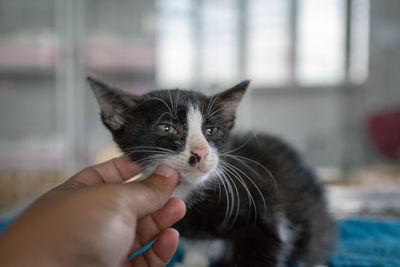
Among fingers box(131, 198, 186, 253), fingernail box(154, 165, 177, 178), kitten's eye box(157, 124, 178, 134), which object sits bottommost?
fingers box(131, 198, 186, 253)

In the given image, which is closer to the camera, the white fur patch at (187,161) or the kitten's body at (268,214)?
the white fur patch at (187,161)

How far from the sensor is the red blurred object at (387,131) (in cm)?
270

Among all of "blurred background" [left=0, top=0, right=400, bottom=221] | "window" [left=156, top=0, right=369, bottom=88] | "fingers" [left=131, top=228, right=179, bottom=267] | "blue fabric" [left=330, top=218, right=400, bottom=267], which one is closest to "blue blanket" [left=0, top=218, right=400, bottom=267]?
"blue fabric" [left=330, top=218, right=400, bottom=267]

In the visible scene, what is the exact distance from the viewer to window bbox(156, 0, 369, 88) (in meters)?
3.44

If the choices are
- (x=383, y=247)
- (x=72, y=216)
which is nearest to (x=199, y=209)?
(x=72, y=216)

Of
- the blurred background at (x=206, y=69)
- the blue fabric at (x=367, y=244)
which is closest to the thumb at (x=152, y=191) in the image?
the blue fabric at (x=367, y=244)

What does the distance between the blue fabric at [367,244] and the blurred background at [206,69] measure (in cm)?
114

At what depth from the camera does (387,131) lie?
2.76m

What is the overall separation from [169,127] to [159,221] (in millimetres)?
218

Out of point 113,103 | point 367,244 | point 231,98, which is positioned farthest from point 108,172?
point 367,244

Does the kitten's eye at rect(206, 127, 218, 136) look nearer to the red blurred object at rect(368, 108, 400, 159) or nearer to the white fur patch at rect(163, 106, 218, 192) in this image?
Result: the white fur patch at rect(163, 106, 218, 192)

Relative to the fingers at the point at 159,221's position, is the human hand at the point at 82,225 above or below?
above

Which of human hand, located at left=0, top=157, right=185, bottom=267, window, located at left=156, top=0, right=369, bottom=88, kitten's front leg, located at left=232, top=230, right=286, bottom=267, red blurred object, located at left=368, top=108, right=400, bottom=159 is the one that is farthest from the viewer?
window, located at left=156, top=0, right=369, bottom=88

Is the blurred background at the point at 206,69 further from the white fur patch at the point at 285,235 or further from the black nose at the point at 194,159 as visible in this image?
the black nose at the point at 194,159
